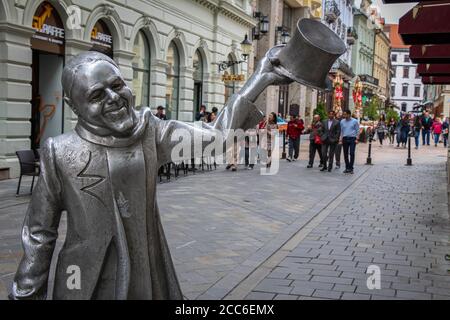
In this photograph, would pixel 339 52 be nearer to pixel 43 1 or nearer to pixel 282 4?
pixel 43 1

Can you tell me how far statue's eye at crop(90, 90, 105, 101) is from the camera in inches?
83.6

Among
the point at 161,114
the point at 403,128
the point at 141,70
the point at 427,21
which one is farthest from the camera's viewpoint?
the point at 403,128

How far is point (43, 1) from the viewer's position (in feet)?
40.8

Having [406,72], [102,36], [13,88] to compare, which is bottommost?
[13,88]

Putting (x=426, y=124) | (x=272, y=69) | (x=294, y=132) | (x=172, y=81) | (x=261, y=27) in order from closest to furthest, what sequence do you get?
(x=272, y=69) → (x=294, y=132) → (x=172, y=81) → (x=261, y=27) → (x=426, y=124)

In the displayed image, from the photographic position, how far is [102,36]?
15.1m

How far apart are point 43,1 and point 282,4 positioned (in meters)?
26.2

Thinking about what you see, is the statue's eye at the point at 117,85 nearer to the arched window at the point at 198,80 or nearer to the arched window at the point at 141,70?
the arched window at the point at 141,70

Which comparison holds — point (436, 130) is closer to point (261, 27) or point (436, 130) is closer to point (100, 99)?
point (261, 27)

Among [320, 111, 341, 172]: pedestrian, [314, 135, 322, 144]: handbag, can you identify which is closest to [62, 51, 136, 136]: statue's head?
[320, 111, 341, 172]: pedestrian

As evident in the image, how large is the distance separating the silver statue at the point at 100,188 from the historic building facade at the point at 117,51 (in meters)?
6.44

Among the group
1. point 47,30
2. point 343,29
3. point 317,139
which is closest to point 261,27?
point 317,139

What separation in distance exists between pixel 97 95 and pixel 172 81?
1833 cm
